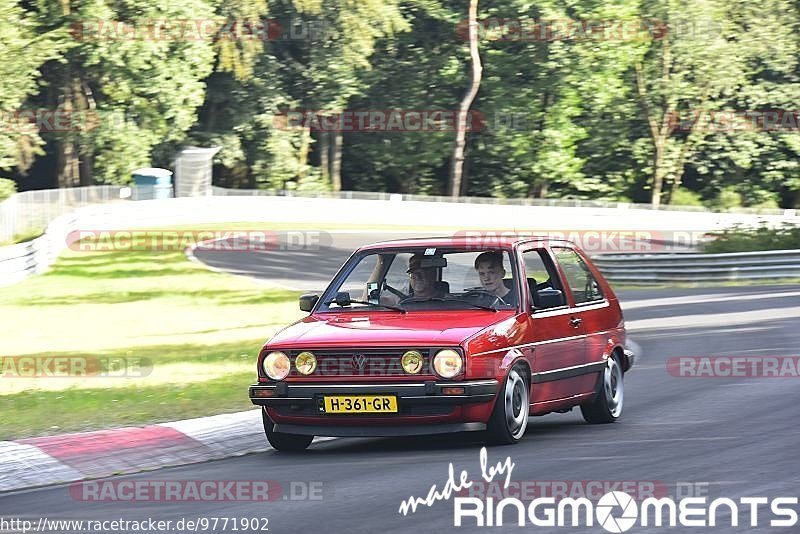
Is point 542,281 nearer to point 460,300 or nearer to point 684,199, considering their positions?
point 460,300

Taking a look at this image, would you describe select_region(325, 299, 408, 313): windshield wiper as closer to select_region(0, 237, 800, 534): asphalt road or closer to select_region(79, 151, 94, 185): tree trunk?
select_region(0, 237, 800, 534): asphalt road

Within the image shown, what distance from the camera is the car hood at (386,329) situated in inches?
353

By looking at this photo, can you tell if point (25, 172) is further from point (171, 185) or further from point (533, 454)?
point (533, 454)

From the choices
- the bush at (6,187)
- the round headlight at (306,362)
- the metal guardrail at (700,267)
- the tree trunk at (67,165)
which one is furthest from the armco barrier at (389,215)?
the round headlight at (306,362)

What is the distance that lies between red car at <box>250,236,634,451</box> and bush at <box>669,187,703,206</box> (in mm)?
60555

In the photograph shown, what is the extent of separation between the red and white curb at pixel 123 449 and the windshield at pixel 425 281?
3.92ft

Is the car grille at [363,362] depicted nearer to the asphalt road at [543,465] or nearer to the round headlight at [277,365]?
the round headlight at [277,365]

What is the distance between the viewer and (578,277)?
1104 cm

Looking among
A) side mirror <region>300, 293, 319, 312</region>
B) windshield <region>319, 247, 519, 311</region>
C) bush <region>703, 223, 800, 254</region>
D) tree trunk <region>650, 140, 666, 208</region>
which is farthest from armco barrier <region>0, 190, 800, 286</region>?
windshield <region>319, 247, 519, 311</region>

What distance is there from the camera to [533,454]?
348 inches

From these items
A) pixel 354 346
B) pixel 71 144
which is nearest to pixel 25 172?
pixel 71 144

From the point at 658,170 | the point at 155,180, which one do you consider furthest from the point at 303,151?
the point at 658,170

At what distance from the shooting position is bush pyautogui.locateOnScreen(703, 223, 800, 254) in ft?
109

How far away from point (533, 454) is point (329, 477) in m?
1.42
